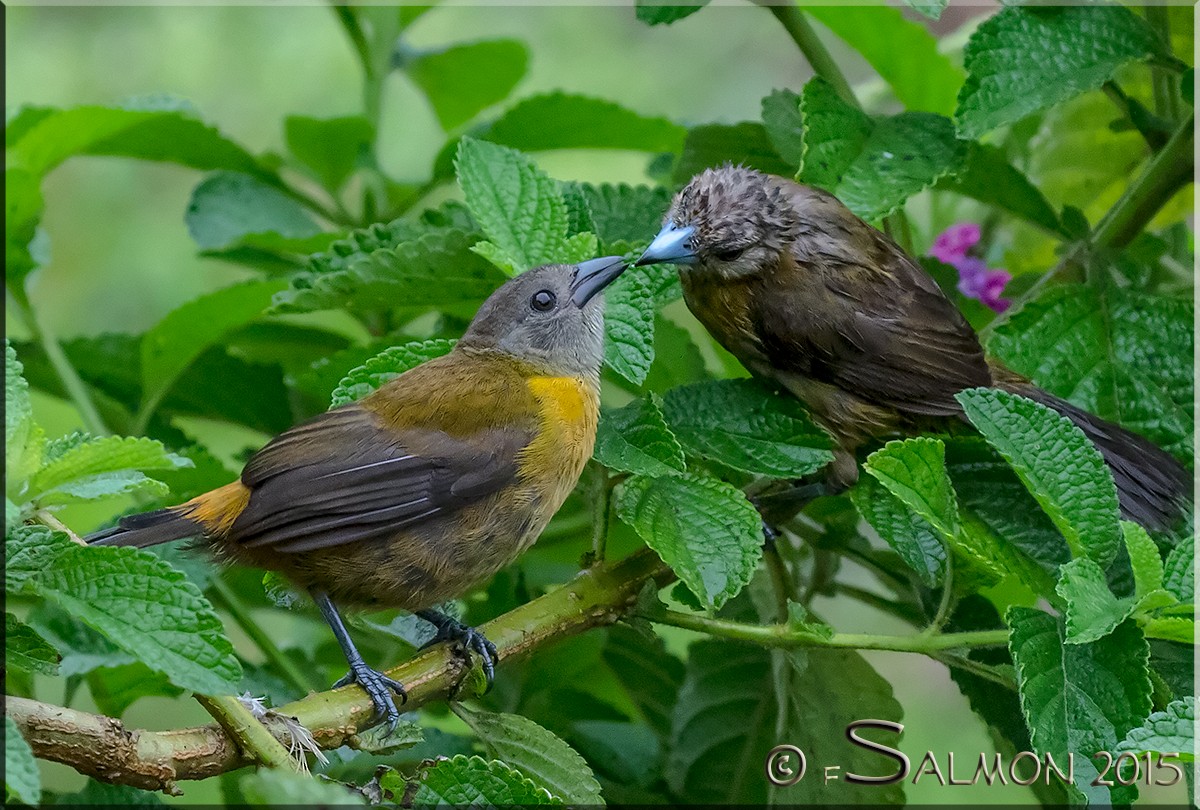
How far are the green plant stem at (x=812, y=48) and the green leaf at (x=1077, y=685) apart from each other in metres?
1.07

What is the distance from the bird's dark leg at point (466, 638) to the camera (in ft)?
5.41

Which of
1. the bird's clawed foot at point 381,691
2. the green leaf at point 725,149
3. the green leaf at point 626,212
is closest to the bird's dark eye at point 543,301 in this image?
the green leaf at point 626,212

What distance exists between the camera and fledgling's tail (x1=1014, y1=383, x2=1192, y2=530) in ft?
6.74

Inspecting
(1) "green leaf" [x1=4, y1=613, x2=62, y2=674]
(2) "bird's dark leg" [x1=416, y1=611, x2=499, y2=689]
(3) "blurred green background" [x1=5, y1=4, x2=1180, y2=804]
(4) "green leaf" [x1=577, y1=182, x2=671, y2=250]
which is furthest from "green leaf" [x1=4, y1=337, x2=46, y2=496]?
(3) "blurred green background" [x1=5, y1=4, x2=1180, y2=804]

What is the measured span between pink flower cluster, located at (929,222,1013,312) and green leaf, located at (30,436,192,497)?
1.68 m

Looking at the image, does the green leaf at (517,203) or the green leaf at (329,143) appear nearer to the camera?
the green leaf at (517,203)

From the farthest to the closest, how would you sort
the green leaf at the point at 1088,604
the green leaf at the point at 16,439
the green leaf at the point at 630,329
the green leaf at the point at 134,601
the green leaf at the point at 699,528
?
1. the green leaf at the point at 630,329
2. the green leaf at the point at 699,528
3. the green leaf at the point at 1088,604
4. the green leaf at the point at 16,439
5. the green leaf at the point at 134,601

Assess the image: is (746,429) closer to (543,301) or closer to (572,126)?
(543,301)

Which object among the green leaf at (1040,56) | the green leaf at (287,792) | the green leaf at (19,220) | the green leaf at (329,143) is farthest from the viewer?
the green leaf at (329,143)

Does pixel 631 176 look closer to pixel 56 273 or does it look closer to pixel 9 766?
pixel 56 273

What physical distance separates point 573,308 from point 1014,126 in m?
1.04

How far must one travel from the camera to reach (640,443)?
176 centimetres

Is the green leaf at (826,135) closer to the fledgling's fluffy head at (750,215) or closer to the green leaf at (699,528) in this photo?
the fledgling's fluffy head at (750,215)

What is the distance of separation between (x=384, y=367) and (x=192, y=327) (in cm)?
56
